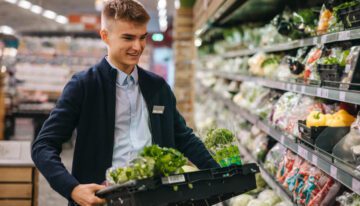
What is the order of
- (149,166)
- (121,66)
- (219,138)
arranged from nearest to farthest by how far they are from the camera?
1. (149,166)
2. (121,66)
3. (219,138)

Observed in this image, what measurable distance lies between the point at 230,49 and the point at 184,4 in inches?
107

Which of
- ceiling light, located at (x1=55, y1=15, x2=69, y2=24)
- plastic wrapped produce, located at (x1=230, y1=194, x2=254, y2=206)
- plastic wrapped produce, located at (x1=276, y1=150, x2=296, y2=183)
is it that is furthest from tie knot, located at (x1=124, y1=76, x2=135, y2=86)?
ceiling light, located at (x1=55, y1=15, x2=69, y2=24)

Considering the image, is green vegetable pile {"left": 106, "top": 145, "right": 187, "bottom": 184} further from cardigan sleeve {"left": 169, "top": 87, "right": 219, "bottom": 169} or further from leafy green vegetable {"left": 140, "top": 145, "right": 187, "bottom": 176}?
cardigan sleeve {"left": 169, "top": 87, "right": 219, "bottom": 169}

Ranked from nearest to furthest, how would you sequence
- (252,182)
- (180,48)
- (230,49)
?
(252,182), (230,49), (180,48)

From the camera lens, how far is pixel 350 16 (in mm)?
2670

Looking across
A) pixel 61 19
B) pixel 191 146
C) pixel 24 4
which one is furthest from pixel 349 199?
pixel 61 19

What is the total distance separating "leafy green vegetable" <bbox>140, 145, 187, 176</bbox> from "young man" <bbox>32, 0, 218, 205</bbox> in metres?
0.31

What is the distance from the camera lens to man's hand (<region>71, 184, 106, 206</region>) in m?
1.82

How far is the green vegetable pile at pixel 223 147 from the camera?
234 centimetres

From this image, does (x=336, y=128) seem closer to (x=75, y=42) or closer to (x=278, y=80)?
(x=278, y=80)

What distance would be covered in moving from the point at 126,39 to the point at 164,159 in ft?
1.88

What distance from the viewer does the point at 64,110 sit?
2.13 m

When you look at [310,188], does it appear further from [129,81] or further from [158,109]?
[129,81]

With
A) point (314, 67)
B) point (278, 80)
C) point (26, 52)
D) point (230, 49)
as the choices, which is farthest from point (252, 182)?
point (26, 52)
